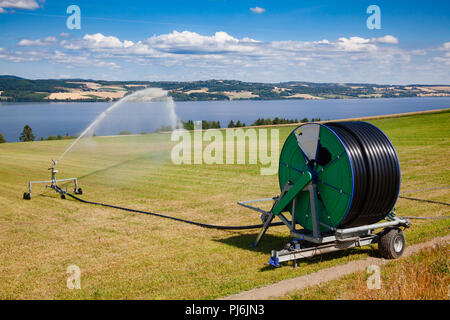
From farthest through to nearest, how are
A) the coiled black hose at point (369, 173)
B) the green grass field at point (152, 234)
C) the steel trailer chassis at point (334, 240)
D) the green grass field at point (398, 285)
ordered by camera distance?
the steel trailer chassis at point (334, 240) < the coiled black hose at point (369, 173) < the green grass field at point (152, 234) < the green grass field at point (398, 285)

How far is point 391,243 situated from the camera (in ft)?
32.8

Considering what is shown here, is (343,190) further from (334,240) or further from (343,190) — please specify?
(334,240)

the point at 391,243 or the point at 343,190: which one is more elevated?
the point at 343,190

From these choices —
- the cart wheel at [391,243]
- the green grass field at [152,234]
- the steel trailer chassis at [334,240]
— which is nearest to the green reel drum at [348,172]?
the steel trailer chassis at [334,240]

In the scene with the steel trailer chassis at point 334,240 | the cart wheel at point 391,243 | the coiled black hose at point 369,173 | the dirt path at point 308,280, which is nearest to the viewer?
the dirt path at point 308,280

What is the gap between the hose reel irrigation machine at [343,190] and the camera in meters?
9.55

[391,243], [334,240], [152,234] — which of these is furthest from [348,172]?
[152,234]

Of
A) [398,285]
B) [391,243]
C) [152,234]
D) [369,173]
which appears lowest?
[152,234]

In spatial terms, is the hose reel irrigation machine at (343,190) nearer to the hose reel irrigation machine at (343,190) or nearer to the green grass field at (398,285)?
the hose reel irrigation machine at (343,190)

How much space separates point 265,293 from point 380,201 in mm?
3713

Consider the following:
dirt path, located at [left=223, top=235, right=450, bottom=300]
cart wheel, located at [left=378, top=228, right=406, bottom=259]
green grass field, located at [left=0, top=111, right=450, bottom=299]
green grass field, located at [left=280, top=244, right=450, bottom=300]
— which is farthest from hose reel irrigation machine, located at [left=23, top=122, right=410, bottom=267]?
green grass field, located at [left=280, top=244, right=450, bottom=300]

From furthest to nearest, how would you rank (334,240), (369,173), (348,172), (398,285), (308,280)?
(334,240), (369,173), (348,172), (308,280), (398,285)

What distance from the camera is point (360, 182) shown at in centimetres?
945

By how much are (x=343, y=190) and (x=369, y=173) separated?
71 centimetres
